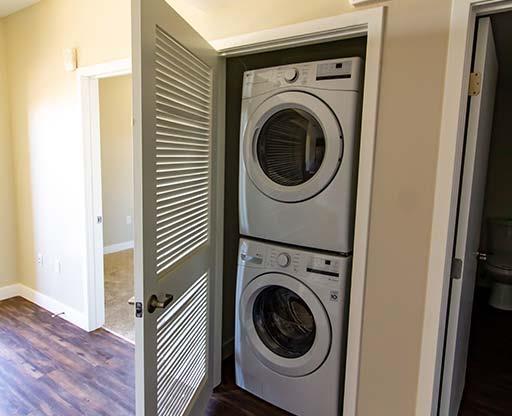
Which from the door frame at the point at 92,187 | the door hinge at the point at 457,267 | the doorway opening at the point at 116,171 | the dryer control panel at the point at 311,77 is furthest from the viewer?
the doorway opening at the point at 116,171

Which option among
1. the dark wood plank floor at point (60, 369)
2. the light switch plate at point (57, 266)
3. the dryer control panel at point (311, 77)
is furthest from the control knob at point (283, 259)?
the light switch plate at point (57, 266)

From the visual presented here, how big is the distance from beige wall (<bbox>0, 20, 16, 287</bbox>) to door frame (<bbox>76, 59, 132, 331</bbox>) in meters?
1.08

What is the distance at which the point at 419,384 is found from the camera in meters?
1.45

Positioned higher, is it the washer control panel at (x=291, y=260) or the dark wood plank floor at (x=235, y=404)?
the washer control panel at (x=291, y=260)

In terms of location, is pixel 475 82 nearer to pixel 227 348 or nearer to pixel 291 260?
pixel 291 260

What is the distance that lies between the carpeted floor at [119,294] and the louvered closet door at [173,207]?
1.18m

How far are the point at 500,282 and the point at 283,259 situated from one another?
264 centimetres

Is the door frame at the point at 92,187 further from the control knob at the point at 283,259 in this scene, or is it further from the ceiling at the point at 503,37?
the ceiling at the point at 503,37

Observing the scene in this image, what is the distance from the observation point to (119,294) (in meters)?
3.42

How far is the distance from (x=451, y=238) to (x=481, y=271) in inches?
106

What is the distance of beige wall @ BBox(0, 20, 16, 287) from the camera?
306 centimetres

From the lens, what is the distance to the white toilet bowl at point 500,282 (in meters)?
3.16

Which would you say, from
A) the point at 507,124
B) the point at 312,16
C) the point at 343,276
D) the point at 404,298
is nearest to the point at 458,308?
the point at 404,298

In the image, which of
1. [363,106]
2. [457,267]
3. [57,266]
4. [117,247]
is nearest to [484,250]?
[457,267]
